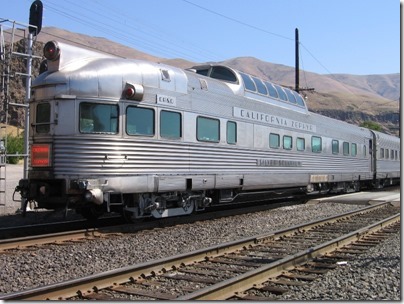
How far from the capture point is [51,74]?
32.9 ft

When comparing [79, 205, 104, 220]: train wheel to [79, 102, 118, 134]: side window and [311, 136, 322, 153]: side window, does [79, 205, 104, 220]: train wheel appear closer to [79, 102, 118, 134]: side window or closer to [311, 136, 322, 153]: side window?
[79, 102, 118, 134]: side window

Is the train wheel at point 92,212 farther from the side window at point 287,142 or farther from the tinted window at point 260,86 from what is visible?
the side window at point 287,142

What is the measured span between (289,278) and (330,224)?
19.3 feet

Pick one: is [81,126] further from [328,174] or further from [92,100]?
[328,174]

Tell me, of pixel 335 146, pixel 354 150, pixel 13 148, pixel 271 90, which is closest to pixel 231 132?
pixel 271 90

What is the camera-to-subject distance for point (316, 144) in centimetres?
1859

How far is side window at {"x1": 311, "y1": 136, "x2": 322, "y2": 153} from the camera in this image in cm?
1827

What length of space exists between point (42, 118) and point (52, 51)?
1.39m

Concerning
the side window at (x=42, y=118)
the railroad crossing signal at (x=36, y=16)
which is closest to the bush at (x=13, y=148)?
the railroad crossing signal at (x=36, y=16)

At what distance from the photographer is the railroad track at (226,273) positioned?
5617 millimetres

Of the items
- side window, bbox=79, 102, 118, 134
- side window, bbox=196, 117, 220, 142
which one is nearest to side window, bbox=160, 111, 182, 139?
side window, bbox=196, 117, 220, 142

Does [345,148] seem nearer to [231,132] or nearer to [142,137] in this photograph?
[231,132]

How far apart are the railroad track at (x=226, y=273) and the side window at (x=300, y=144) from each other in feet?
22.3

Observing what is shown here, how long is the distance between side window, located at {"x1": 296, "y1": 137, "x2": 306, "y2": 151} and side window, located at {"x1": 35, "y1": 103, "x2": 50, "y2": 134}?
31.2ft
